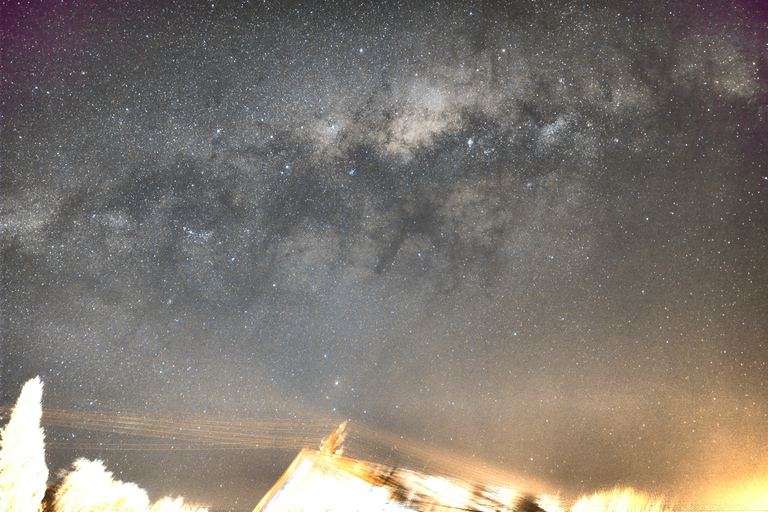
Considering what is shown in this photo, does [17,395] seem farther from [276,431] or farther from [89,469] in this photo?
[276,431]

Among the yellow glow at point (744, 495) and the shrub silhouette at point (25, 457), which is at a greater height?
the yellow glow at point (744, 495)

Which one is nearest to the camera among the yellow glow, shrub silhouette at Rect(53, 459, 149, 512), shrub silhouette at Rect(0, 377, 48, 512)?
shrub silhouette at Rect(0, 377, 48, 512)

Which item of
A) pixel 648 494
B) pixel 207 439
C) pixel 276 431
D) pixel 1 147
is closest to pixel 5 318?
pixel 1 147

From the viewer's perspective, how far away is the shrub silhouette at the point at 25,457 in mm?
4676

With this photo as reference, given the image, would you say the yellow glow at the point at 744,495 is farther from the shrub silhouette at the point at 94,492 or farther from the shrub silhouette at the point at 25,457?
the shrub silhouette at the point at 25,457

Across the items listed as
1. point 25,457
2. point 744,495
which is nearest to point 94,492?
point 25,457

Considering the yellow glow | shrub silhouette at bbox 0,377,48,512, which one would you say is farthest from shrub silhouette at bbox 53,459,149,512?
the yellow glow

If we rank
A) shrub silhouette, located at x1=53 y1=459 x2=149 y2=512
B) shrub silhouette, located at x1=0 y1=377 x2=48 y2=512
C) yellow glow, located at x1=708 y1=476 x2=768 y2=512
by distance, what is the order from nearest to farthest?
shrub silhouette, located at x1=0 y1=377 x2=48 y2=512 → shrub silhouette, located at x1=53 y1=459 x2=149 y2=512 → yellow glow, located at x1=708 y1=476 x2=768 y2=512

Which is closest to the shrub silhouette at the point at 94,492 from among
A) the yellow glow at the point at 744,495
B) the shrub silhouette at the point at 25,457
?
the shrub silhouette at the point at 25,457

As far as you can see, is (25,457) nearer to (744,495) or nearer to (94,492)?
(94,492)

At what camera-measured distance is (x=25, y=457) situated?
4785mm

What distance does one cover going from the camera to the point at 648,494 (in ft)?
20.3

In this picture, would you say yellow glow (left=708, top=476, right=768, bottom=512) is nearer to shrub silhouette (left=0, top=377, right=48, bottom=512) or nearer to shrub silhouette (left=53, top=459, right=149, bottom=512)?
shrub silhouette (left=53, top=459, right=149, bottom=512)

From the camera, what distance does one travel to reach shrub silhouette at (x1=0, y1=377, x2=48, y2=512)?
4676 millimetres
